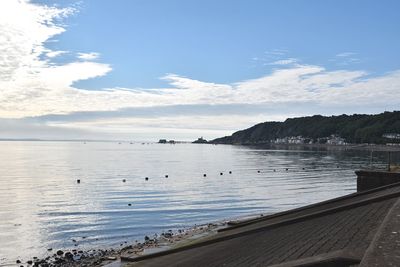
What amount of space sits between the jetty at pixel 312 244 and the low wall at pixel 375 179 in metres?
10.8

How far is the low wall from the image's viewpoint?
92.0ft

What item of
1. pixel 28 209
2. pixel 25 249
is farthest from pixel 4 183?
pixel 25 249

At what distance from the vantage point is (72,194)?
47.5 meters

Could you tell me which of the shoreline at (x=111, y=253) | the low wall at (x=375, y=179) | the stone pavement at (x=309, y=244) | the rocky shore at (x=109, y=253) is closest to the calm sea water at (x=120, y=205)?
the shoreline at (x=111, y=253)

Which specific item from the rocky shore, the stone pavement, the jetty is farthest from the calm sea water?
the stone pavement

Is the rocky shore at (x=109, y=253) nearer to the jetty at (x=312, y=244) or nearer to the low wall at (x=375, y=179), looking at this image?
the jetty at (x=312, y=244)

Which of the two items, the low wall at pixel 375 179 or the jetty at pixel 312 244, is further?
the low wall at pixel 375 179

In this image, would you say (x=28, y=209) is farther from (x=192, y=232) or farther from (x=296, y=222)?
(x=296, y=222)

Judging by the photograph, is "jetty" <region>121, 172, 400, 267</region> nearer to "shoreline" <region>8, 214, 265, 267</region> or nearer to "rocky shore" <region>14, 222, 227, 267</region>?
"shoreline" <region>8, 214, 265, 267</region>

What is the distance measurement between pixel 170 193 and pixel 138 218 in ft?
52.4

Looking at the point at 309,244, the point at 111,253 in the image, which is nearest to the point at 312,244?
the point at 309,244

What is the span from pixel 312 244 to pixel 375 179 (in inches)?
781

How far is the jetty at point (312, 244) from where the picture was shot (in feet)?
25.4

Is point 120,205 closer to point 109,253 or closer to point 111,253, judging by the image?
point 109,253
